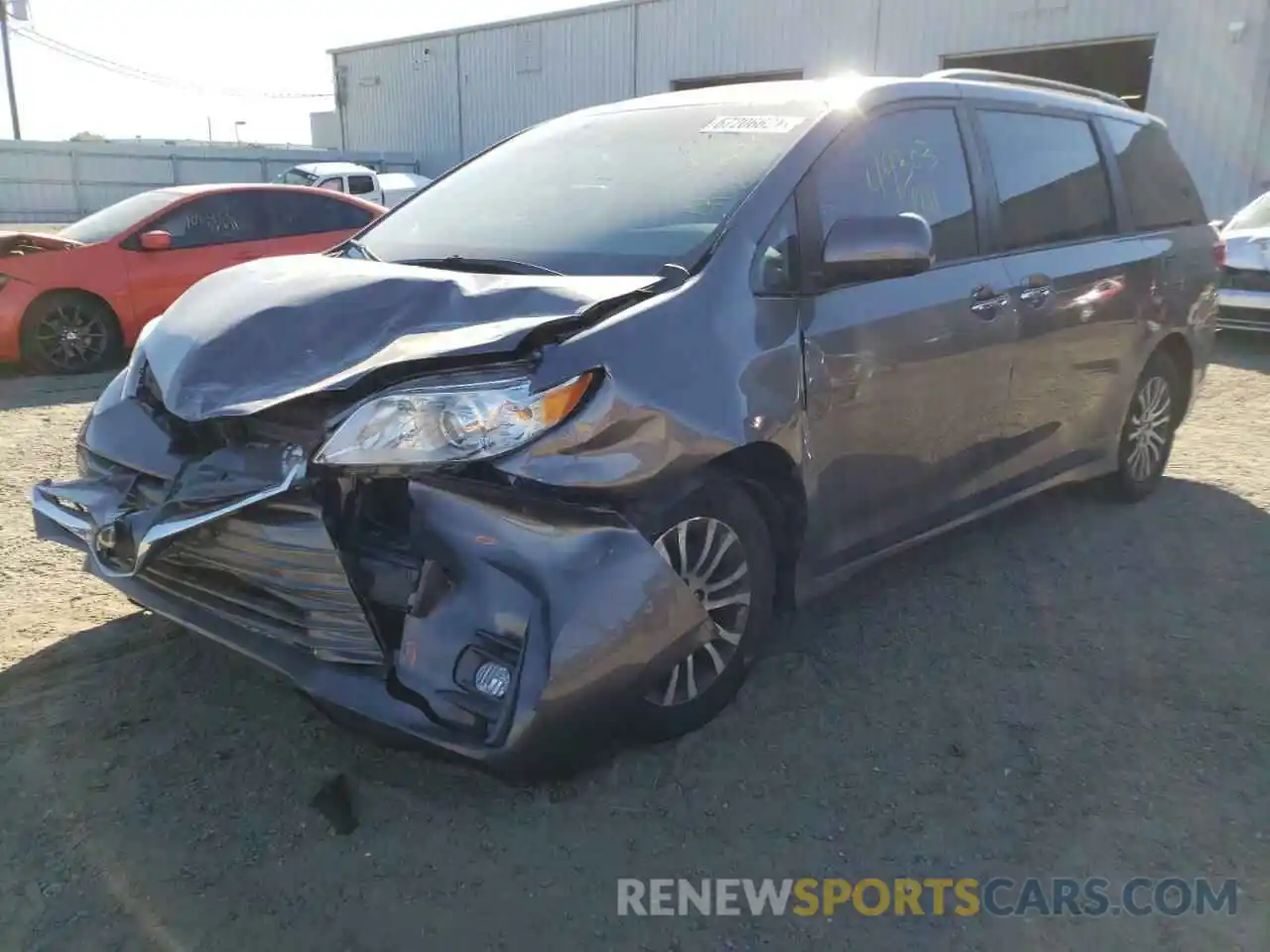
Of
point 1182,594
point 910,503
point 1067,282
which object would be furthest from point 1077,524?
point 910,503

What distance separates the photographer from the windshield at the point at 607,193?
296 cm

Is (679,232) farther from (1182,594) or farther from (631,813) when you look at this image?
(1182,594)

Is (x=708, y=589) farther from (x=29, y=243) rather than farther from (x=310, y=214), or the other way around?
(x=310, y=214)

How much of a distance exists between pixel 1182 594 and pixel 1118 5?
16.2 metres

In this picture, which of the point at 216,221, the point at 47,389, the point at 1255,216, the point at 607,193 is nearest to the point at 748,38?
the point at 1255,216

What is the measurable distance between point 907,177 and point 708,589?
1.63 m

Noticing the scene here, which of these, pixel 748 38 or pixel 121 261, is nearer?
pixel 121 261

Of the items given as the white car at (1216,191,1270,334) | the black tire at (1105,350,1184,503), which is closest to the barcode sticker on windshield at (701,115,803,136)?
the black tire at (1105,350,1184,503)

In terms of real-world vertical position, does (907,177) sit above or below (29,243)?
above

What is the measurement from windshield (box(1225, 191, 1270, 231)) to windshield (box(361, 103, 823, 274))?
29.6 feet

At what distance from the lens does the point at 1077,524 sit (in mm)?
4738

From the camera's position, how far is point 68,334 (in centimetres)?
784

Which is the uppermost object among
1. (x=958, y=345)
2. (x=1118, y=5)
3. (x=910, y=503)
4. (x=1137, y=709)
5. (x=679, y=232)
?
(x=1118, y=5)

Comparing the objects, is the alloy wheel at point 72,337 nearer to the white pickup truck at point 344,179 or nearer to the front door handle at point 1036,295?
the front door handle at point 1036,295
